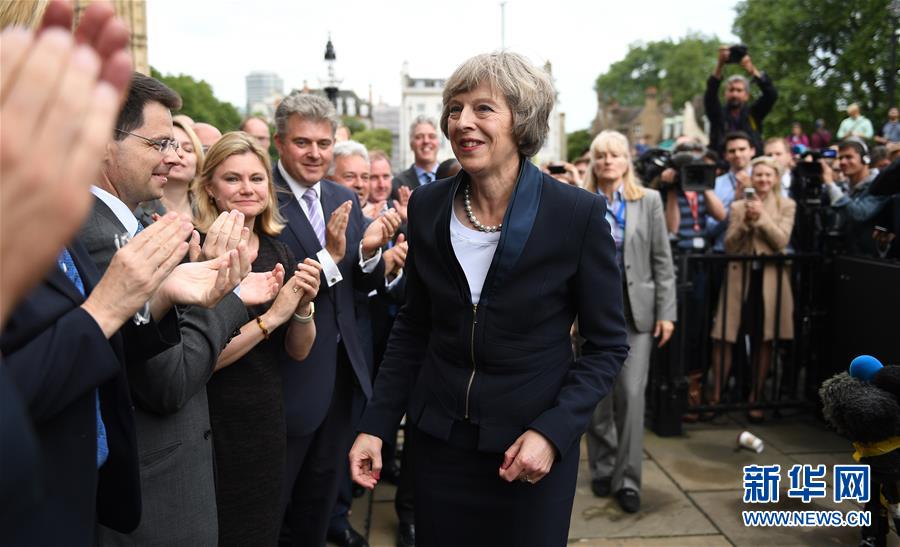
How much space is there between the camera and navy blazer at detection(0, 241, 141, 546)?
135 centimetres

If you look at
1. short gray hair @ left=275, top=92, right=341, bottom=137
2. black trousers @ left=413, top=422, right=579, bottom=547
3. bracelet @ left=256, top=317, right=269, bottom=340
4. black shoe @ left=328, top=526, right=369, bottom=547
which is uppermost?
short gray hair @ left=275, top=92, right=341, bottom=137

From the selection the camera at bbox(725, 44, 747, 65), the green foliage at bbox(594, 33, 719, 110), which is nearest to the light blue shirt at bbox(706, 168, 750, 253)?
the camera at bbox(725, 44, 747, 65)

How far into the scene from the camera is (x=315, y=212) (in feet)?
12.0

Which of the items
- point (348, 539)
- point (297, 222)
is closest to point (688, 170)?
point (297, 222)

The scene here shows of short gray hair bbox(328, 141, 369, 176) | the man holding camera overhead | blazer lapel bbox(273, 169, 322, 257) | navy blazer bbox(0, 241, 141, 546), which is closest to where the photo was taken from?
navy blazer bbox(0, 241, 141, 546)

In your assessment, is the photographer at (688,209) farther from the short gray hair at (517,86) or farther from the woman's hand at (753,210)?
the short gray hair at (517,86)

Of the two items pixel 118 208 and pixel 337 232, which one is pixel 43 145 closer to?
pixel 118 208

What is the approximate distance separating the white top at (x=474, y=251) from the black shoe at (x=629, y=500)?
9.20 feet

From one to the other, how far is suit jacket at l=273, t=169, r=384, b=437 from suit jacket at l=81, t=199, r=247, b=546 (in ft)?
2.85

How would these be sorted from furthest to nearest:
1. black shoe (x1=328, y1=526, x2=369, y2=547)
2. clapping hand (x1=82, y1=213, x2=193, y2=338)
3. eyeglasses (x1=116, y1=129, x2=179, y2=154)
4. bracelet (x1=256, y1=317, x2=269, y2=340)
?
black shoe (x1=328, y1=526, x2=369, y2=547)
bracelet (x1=256, y1=317, x2=269, y2=340)
eyeglasses (x1=116, y1=129, x2=179, y2=154)
clapping hand (x1=82, y1=213, x2=193, y2=338)

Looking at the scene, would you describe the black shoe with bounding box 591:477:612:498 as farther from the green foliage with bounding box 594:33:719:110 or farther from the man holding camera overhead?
the green foliage with bounding box 594:33:719:110

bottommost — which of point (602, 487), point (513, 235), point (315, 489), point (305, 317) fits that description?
point (602, 487)

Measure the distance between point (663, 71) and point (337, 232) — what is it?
72.9 meters

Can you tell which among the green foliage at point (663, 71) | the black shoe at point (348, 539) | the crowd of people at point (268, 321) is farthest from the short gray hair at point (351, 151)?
the green foliage at point (663, 71)
